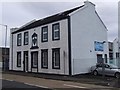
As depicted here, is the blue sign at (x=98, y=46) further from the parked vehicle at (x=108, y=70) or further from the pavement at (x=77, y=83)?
the pavement at (x=77, y=83)

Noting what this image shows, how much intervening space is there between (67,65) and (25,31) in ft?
38.1

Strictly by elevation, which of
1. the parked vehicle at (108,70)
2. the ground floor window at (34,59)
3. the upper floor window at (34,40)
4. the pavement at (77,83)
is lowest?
the pavement at (77,83)

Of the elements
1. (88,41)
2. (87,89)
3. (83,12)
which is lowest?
(87,89)

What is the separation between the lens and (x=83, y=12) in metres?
29.0

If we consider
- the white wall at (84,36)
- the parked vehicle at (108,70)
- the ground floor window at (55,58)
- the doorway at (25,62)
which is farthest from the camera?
the doorway at (25,62)

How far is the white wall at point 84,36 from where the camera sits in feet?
88.7

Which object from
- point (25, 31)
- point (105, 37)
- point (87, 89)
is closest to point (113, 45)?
point (105, 37)

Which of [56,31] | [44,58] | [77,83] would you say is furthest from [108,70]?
[44,58]

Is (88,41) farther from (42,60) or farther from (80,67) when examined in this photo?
(42,60)

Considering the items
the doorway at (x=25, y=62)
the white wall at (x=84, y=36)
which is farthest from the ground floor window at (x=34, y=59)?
the white wall at (x=84, y=36)

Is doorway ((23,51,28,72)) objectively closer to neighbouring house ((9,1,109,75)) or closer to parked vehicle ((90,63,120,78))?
neighbouring house ((9,1,109,75))

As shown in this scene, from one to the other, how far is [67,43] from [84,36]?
2948 mm

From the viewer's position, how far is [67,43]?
26812mm

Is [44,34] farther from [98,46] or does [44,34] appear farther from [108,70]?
[108,70]
